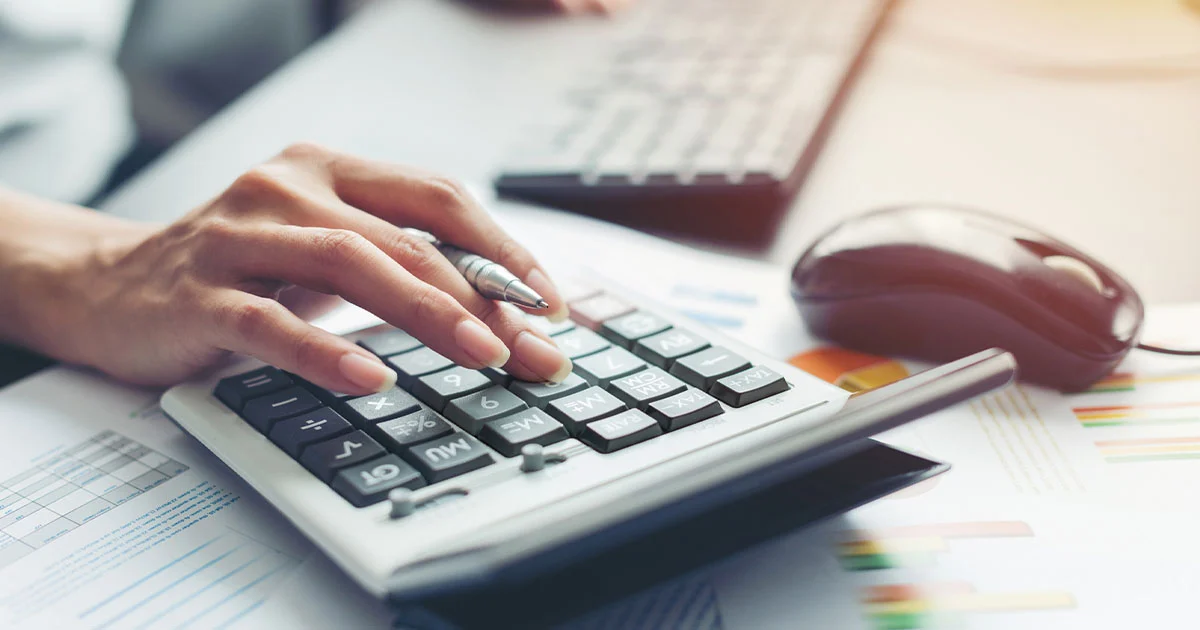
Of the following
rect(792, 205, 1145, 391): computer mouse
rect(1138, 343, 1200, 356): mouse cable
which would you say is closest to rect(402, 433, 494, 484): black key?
rect(792, 205, 1145, 391): computer mouse

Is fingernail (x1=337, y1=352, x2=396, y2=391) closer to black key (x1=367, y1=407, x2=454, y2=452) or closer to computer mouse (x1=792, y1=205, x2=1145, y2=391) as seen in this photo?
black key (x1=367, y1=407, x2=454, y2=452)

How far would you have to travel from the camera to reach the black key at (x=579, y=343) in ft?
1.44

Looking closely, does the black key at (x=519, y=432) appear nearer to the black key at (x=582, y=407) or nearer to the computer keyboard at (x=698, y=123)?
the black key at (x=582, y=407)

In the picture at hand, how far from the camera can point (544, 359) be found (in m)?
0.41

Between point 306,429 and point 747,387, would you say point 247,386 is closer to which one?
point 306,429

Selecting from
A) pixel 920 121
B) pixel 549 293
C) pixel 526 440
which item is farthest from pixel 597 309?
pixel 920 121

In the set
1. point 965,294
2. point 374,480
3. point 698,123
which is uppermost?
point 698,123

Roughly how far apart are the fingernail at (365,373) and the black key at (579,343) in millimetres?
86

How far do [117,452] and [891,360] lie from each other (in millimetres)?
395

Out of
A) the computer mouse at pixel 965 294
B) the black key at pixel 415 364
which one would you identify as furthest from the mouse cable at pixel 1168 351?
the black key at pixel 415 364

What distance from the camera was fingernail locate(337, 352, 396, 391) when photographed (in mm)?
392

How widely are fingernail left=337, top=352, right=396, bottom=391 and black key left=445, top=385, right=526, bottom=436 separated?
3 cm

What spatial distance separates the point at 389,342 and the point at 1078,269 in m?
0.35

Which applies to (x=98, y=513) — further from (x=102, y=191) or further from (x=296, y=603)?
(x=102, y=191)
